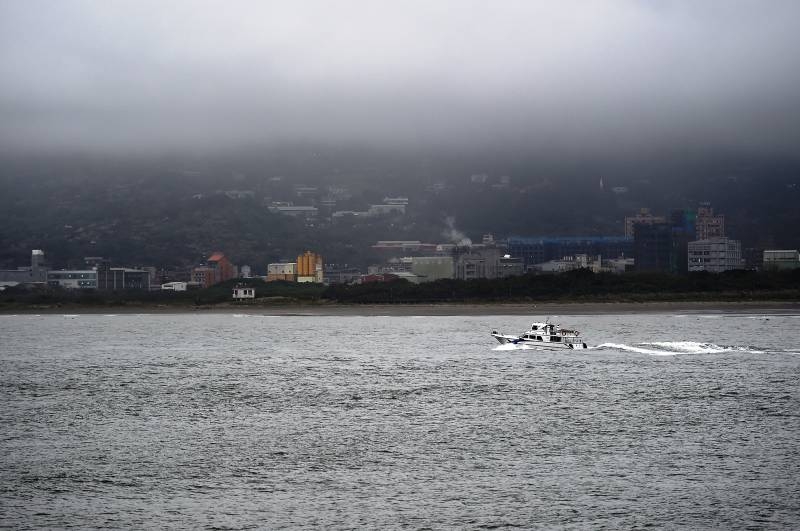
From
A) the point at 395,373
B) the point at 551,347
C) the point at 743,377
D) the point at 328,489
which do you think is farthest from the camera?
the point at 551,347

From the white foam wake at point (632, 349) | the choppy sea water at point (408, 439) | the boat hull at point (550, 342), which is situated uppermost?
the boat hull at point (550, 342)

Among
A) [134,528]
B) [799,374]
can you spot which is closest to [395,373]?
[799,374]

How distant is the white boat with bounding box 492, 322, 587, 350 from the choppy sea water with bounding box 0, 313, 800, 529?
213 centimetres

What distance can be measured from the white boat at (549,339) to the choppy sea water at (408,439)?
2127mm

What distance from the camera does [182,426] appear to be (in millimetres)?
60094

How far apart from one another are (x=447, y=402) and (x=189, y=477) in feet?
85.0

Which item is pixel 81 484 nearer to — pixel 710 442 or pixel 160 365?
pixel 710 442

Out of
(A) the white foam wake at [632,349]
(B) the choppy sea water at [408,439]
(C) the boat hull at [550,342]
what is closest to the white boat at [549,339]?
(C) the boat hull at [550,342]

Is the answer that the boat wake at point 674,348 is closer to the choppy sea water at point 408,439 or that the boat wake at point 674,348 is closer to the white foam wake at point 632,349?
the white foam wake at point 632,349

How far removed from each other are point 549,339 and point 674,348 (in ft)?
43.7

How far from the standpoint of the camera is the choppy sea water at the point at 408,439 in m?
39.4

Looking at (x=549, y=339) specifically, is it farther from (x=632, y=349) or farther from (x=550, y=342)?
(x=632, y=349)

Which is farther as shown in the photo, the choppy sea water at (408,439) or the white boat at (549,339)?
the white boat at (549,339)

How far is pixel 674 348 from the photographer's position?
A: 350 feet
